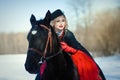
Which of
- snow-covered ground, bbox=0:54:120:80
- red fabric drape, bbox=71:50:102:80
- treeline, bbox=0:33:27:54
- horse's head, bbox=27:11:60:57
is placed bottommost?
snow-covered ground, bbox=0:54:120:80

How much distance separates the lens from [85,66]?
1.89 meters

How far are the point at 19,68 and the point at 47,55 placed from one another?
86 centimetres

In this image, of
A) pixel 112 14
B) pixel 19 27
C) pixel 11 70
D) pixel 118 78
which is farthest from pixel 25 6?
pixel 118 78

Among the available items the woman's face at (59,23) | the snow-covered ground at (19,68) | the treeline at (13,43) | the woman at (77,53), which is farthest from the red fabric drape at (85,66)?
the treeline at (13,43)

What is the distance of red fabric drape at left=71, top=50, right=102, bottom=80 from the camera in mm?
1846

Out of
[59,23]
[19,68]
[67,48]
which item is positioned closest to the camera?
[67,48]

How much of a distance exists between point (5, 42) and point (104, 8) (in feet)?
3.34

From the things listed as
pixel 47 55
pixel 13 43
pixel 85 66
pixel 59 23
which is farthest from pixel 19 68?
pixel 47 55

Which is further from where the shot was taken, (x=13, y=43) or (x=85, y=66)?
(x=13, y=43)

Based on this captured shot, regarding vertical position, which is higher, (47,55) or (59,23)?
(59,23)

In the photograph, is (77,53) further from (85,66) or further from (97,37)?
(97,37)

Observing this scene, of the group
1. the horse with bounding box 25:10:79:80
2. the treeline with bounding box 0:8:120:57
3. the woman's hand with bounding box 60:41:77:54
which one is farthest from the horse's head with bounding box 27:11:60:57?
the treeline with bounding box 0:8:120:57

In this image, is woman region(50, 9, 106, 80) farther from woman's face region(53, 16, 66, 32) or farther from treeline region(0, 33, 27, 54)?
treeline region(0, 33, 27, 54)

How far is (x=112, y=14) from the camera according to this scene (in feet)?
8.14
